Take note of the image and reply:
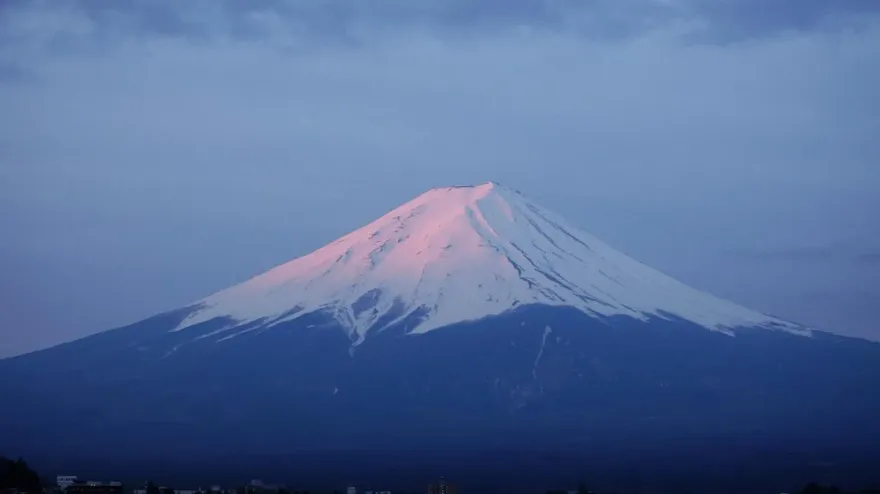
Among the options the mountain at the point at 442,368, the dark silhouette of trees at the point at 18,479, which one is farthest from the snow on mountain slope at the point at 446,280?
the dark silhouette of trees at the point at 18,479

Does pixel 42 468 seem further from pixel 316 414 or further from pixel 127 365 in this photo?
pixel 127 365

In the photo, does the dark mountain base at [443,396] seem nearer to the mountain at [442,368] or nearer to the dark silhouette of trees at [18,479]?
the mountain at [442,368]

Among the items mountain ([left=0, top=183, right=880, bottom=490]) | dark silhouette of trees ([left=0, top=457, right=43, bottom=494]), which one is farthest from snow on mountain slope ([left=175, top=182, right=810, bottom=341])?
dark silhouette of trees ([left=0, top=457, right=43, bottom=494])

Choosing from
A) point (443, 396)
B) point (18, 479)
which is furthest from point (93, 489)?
point (443, 396)

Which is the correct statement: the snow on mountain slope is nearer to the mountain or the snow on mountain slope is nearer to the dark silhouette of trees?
the mountain

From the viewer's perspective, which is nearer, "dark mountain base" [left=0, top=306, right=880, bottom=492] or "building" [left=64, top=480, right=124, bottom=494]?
"building" [left=64, top=480, right=124, bottom=494]

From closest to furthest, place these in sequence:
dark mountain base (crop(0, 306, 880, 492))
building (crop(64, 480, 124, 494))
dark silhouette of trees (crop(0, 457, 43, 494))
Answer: building (crop(64, 480, 124, 494)) < dark silhouette of trees (crop(0, 457, 43, 494)) < dark mountain base (crop(0, 306, 880, 492))

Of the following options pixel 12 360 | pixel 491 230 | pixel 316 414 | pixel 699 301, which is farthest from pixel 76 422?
pixel 699 301

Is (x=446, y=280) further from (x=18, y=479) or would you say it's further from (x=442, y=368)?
(x=18, y=479)
